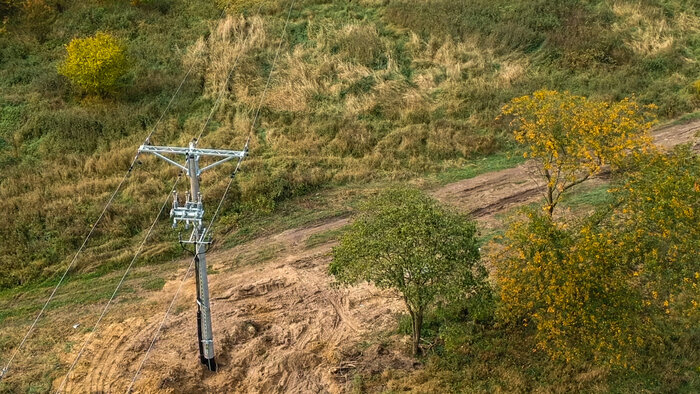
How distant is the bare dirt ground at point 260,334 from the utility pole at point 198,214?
1219 millimetres

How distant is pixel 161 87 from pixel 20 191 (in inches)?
357

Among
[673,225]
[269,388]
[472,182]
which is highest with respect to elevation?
[673,225]

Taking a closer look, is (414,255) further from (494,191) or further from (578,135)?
(494,191)

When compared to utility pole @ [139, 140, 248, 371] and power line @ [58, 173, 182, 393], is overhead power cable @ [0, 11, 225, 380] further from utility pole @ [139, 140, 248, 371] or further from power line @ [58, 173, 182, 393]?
power line @ [58, 173, 182, 393]

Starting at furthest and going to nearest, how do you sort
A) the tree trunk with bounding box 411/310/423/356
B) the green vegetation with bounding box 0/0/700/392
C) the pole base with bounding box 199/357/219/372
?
the tree trunk with bounding box 411/310/423/356
the pole base with bounding box 199/357/219/372
the green vegetation with bounding box 0/0/700/392

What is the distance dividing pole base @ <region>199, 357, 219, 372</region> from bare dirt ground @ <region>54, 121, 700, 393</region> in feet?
0.59

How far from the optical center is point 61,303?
2086cm

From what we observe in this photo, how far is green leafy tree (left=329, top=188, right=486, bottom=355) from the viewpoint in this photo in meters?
15.9

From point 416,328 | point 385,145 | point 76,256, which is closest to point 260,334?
point 416,328

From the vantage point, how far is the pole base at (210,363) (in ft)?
57.5

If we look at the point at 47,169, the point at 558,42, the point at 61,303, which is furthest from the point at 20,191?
the point at 558,42

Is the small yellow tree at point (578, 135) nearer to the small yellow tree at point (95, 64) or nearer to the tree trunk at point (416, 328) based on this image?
the tree trunk at point (416, 328)

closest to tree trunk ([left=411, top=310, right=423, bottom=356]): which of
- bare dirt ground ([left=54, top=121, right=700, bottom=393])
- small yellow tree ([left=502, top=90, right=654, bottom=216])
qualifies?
bare dirt ground ([left=54, top=121, right=700, bottom=393])

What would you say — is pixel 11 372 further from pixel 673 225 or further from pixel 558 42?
pixel 558 42
